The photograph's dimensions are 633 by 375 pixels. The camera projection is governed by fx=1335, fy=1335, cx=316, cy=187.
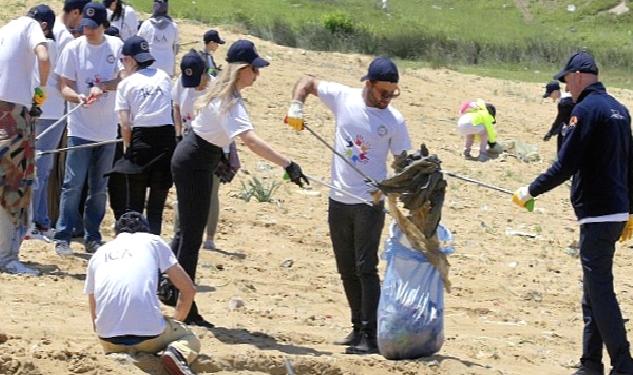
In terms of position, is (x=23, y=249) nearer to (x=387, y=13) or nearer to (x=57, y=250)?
(x=57, y=250)

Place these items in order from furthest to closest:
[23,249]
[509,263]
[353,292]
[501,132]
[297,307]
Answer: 1. [501,132]
2. [509,263]
3. [23,249]
4. [297,307]
5. [353,292]

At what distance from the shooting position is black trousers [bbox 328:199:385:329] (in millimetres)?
8242

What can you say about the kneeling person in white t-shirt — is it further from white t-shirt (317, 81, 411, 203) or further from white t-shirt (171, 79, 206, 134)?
white t-shirt (171, 79, 206, 134)

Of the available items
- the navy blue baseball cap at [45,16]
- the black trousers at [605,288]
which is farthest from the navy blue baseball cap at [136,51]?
the black trousers at [605,288]

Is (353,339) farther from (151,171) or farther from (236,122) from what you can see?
(151,171)

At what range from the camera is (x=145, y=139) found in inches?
381

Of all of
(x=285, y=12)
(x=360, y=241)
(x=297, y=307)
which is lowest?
(x=297, y=307)

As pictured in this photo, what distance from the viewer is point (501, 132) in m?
20.1

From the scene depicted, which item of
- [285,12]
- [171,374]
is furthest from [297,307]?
[285,12]

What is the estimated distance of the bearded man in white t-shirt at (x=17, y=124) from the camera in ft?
31.3

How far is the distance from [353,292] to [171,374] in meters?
1.79

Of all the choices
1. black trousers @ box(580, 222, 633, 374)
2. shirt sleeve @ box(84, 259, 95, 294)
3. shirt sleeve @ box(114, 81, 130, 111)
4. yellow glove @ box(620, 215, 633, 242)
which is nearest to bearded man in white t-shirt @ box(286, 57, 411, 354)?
black trousers @ box(580, 222, 633, 374)

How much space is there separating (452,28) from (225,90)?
35528mm

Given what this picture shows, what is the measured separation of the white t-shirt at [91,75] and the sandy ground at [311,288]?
100 centimetres
